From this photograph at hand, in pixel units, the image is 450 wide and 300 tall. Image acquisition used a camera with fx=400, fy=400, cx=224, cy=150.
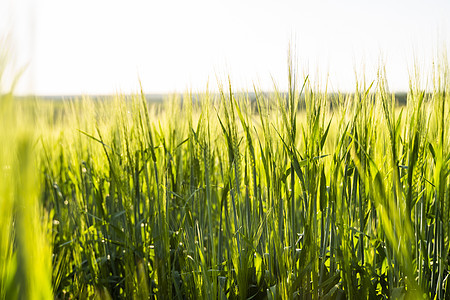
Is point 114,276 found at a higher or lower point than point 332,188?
lower

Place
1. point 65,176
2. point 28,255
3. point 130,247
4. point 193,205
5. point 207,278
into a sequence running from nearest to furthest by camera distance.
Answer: point 28,255 → point 207,278 → point 130,247 → point 193,205 → point 65,176

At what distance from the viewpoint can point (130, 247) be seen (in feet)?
4.57

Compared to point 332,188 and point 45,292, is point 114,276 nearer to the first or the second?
point 332,188

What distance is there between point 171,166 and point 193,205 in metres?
0.19

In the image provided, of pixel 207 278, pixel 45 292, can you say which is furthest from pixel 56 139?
pixel 45 292

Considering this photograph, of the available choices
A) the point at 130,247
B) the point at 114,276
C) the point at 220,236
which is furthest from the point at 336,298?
the point at 114,276

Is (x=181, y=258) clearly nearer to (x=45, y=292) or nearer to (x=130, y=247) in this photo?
(x=130, y=247)

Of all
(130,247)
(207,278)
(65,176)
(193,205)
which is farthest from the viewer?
(65,176)

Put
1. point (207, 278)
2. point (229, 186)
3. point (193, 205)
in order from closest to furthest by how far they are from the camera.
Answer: point (207, 278) → point (229, 186) → point (193, 205)

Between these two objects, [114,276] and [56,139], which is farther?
[56,139]

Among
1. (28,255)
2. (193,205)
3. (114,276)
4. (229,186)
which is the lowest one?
(114,276)

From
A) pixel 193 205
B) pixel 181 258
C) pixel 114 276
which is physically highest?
pixel 193 205

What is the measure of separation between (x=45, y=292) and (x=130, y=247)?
3.22 ft

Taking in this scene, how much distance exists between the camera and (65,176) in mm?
2549
